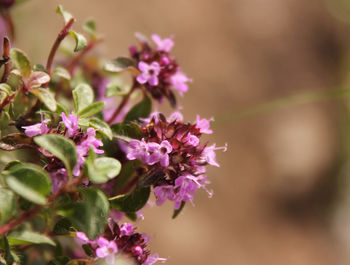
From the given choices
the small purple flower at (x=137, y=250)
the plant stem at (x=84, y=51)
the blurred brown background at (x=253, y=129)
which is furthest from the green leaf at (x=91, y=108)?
the blurred brown background at (x=253, y=129)

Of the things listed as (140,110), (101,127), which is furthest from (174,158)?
(140,110)

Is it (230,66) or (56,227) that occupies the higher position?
(56,227)

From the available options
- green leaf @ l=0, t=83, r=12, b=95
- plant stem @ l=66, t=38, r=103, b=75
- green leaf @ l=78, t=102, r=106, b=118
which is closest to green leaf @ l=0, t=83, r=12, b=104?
green leaf @ l=0, t=83, r=12, b=95

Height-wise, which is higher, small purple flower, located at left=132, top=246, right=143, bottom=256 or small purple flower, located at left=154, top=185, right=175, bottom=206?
small purple flower, located at left=154, top=185, right=175, bottom=206

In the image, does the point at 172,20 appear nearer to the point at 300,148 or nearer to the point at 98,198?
the point at 300,148

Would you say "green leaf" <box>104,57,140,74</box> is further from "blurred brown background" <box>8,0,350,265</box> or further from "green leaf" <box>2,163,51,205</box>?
"blurred brown background" <box>8,0,350,265</box>

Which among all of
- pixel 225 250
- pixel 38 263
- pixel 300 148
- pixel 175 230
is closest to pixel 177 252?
pixel 175 230

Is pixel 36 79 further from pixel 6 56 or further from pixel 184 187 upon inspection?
pixel 184 187
